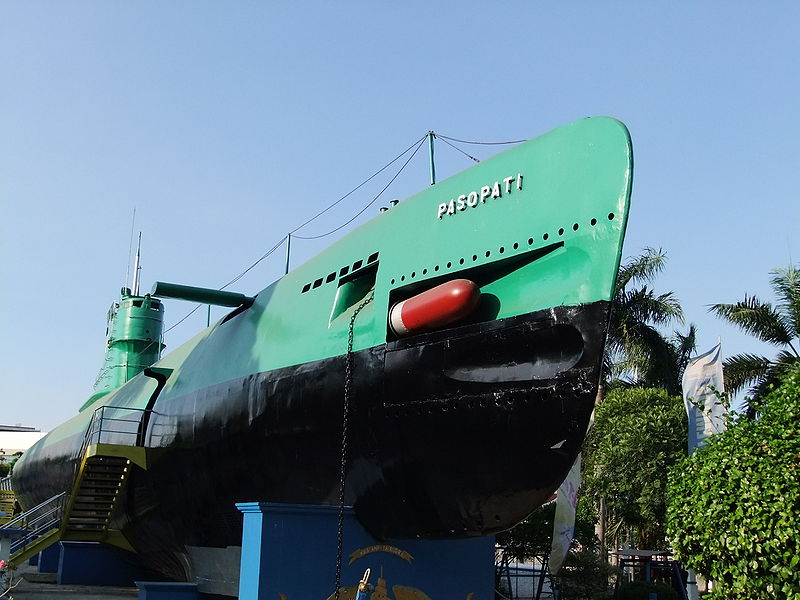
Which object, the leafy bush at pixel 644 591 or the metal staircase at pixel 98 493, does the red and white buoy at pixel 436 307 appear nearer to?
the metal staircase at pixel 98 493

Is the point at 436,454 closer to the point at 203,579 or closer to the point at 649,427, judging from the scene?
the point at 203,579

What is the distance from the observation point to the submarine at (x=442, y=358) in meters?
8.22

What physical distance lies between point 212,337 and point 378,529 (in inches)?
261

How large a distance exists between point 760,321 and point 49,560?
70.2 feet

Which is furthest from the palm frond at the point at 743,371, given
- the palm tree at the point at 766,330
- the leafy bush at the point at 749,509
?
the leafy bush at the point at 749,509

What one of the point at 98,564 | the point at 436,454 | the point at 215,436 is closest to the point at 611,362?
the point at 98,564

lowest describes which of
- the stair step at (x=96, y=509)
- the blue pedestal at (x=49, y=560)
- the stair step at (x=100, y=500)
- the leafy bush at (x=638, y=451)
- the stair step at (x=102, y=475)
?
the blue pedestal at (x=49, y=560)

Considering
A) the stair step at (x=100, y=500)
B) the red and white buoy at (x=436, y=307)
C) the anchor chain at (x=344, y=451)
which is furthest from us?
the stair step at (x=100, y=500)

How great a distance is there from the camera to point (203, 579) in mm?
13109

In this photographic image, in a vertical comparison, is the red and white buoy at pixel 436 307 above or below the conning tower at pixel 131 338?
below

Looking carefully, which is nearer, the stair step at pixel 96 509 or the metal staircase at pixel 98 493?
the metal staircase at pixel 98 493

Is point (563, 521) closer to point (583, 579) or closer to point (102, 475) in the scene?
point (583, 579)

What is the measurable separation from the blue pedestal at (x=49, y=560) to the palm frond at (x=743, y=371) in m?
19.6

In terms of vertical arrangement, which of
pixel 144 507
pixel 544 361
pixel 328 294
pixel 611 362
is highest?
pixel 611 362
